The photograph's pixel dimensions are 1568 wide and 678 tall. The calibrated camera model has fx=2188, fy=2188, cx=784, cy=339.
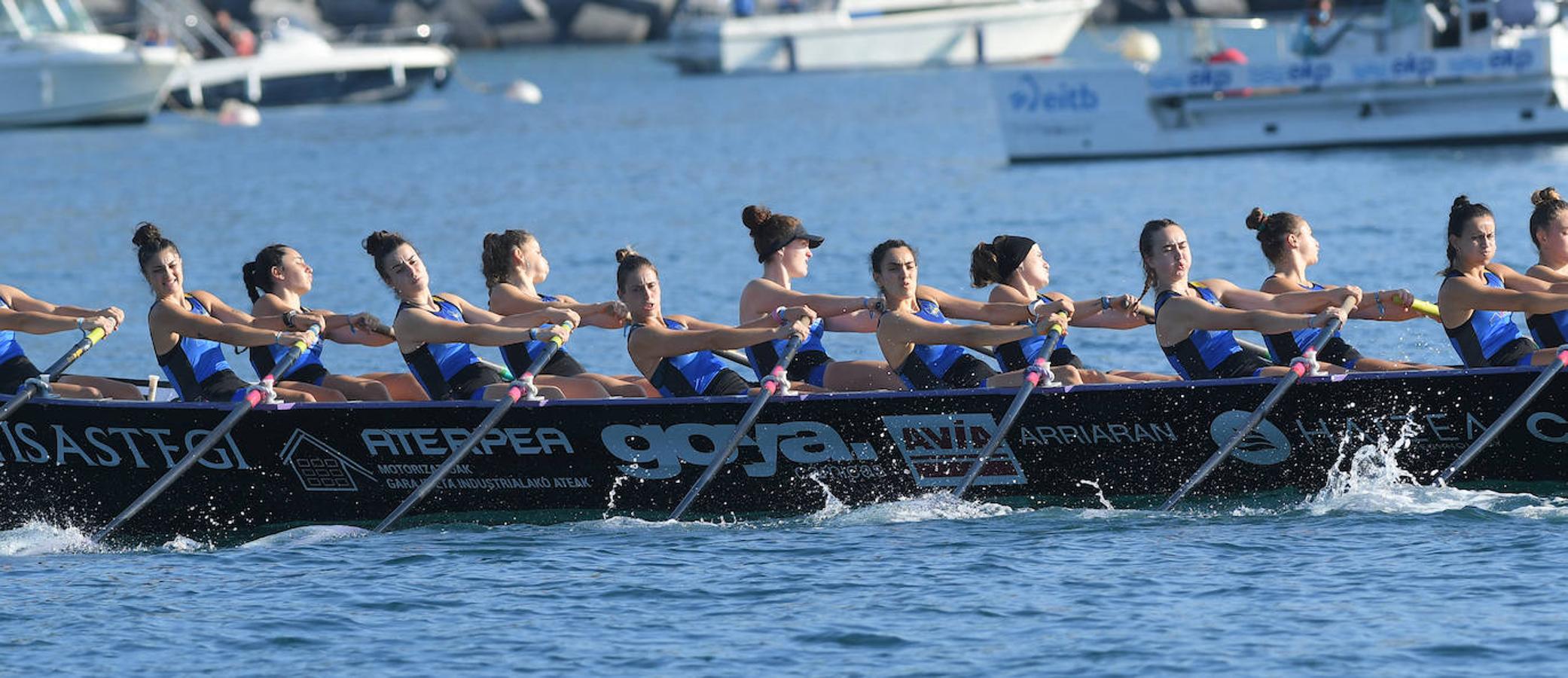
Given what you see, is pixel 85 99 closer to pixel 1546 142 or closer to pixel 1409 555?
pixel 1546 142

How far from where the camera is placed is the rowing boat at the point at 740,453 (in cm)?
1047

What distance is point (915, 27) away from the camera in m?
61.7

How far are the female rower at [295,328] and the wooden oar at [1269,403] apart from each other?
14.0 feet

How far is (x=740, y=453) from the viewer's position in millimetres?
11094

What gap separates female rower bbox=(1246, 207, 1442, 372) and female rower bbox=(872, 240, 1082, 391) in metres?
1.07

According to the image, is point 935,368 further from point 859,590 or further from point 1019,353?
point 859,590

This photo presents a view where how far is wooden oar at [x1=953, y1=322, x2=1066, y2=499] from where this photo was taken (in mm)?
10484

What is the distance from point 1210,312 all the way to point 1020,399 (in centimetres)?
104

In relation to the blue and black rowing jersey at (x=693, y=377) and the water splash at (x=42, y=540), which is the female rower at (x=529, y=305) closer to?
the blue and black rowing jersey at (x=693, y=377)

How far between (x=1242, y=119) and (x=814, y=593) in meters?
22.5

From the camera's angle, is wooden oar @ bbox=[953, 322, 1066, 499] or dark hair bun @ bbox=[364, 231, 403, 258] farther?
dark hair bun @ bbox=[364, 231, 403, 258]

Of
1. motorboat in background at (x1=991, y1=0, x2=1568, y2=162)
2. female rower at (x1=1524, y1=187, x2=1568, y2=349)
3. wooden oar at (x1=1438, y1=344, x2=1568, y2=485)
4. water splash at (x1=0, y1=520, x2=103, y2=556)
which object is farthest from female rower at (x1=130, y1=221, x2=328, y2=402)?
motorboat in background at (x1=991, y1=0, x2=1568, y2=162)

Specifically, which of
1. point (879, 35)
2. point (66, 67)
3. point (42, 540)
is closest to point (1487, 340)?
point (42, 540)

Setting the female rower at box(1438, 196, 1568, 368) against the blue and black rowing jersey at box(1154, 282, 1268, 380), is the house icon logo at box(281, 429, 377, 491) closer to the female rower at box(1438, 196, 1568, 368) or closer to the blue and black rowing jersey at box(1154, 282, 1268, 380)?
the blue and black rowing jersey at box(1154, 282, 1268, 380)
